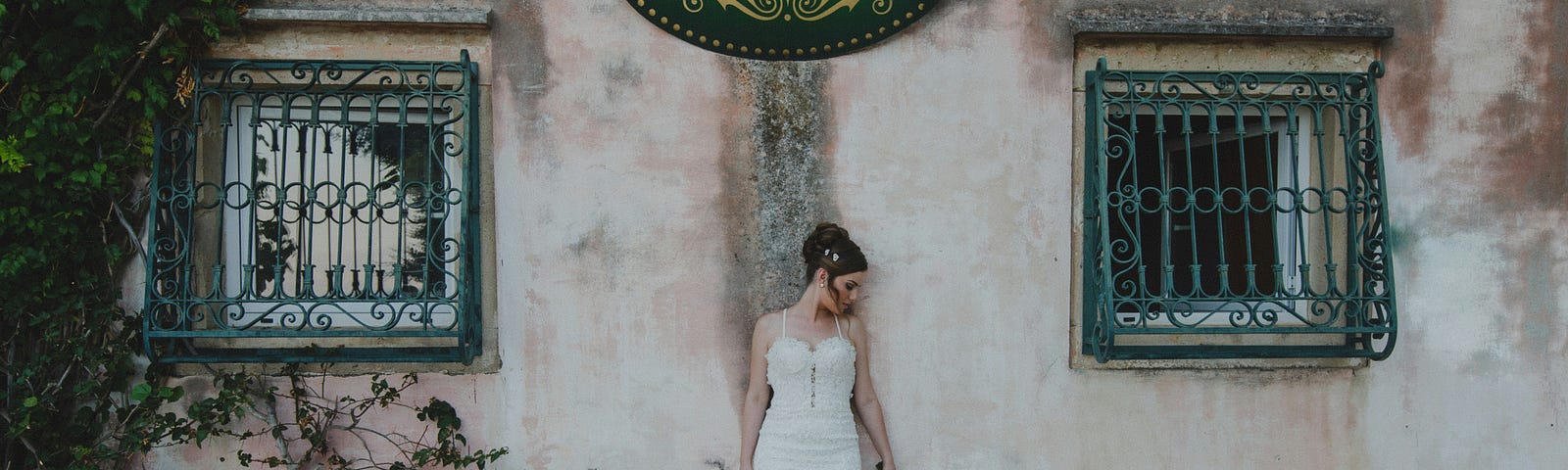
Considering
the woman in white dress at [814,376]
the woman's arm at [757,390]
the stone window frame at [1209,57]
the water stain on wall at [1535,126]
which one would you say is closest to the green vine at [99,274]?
the woman's arm at [757,390]

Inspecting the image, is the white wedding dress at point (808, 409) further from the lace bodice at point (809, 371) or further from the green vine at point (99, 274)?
the green vine at point (99, 274)

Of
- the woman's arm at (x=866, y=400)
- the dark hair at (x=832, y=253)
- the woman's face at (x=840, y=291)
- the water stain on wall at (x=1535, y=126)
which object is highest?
the water stain on wall at (x=1535, y=126)

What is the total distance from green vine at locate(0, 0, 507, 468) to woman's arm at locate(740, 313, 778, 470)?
94 centimetres

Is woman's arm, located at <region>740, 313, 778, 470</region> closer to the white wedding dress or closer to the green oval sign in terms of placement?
the white wedding dress

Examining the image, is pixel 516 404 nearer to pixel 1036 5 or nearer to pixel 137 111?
pixel 137 111

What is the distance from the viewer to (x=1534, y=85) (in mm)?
4156

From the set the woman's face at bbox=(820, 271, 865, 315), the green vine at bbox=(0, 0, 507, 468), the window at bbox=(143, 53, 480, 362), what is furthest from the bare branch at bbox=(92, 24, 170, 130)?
the woman's face at bbox=(820, 271, 865, 315)

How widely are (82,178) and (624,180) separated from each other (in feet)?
6.27

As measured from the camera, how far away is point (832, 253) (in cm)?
377

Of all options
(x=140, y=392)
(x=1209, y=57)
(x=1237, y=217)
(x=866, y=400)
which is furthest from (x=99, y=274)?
(x=1237, y=217)

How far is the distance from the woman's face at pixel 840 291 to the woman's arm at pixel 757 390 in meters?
0.21

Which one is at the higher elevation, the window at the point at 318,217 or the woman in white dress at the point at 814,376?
the window at the point at 318,217

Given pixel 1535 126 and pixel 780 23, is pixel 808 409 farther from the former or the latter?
pixel 1535 126

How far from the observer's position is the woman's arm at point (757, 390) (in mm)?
3871
